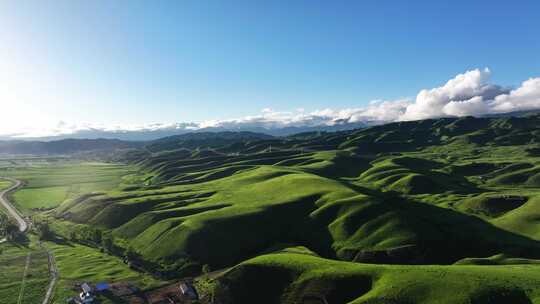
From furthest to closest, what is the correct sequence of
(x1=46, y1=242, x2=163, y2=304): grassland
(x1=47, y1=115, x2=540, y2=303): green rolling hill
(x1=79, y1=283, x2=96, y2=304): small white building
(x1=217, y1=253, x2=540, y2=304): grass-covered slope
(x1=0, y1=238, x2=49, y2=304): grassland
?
(x1=46, y1=242, x2=163, y2=304): grassland → (x1=0, y1=238, x2=49, y2=304): grassland → (x1=79, y1=283, x2=96, y2=304): small white building → (x1=47, y1=115, x2=540, y2=303): green rolling hill → (x1=217, y1=253, x2=540, y2=304): grass-covered slope

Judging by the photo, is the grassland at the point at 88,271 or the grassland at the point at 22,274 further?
the grassland at the point at 88,271

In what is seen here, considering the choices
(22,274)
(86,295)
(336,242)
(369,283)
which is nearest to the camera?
(369,283)

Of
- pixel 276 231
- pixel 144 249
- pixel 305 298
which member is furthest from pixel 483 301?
pixel 144 249

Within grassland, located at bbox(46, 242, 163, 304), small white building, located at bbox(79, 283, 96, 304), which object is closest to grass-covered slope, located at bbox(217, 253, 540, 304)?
small white building, located at bbox(79, 283, 96, 304)

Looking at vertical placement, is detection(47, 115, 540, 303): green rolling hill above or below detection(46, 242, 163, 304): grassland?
above

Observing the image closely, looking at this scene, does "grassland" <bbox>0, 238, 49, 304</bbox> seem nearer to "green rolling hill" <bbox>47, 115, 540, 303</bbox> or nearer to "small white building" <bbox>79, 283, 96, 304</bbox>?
"small white building" <bbox>79, 283, 96, 304</bbox>

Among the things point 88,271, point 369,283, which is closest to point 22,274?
point 88,271

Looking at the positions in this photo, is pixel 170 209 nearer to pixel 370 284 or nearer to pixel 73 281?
pixel 73 281

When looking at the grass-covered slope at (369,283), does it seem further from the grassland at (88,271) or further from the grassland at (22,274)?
the grassland at (22,274)

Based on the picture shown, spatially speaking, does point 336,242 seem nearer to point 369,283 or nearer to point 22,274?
point 369,283

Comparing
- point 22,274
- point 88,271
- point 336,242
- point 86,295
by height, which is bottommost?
point 22,274

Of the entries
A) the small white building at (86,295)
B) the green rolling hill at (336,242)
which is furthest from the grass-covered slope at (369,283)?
the small white building at (86,295)

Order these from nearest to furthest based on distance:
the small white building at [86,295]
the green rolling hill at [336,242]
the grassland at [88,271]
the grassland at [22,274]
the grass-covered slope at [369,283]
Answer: the grass-covered slope at [369,283], the green rolling hill at [336,242], the small white building at [86,295], the grassland at [22,274], the grassland at [88,271]
